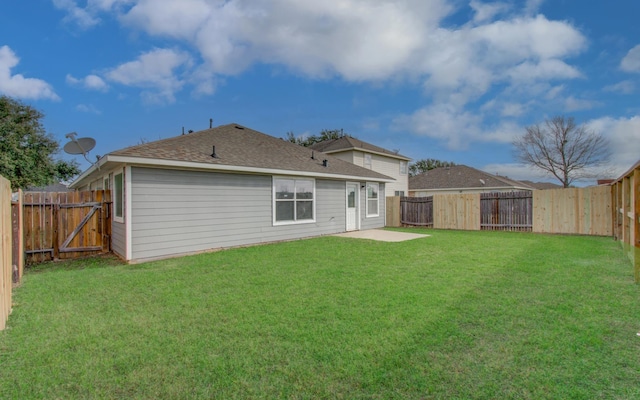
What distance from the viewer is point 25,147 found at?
24125 mm

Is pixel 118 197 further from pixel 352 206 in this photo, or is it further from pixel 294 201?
pixel 352 206

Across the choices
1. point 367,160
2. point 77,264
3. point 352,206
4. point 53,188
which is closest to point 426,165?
point 367,160

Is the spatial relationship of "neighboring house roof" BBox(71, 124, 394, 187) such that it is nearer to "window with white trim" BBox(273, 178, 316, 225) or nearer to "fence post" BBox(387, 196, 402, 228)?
"window with white trim" BBox(273, 178, 316, 225)

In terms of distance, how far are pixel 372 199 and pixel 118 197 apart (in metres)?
10.1

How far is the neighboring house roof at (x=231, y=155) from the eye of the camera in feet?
24.8

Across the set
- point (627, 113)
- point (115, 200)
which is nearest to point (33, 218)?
point (115, 200)

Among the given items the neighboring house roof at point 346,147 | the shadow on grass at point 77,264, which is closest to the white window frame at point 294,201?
the shadow on grass at point 77,264

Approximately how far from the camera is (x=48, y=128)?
2597 cm

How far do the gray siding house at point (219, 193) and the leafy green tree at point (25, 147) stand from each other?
1612cm

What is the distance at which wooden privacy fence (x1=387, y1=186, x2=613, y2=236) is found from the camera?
11305 mm

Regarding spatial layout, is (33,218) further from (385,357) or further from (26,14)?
(385,357)

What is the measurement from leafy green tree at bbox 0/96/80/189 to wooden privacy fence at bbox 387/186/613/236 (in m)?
26.9

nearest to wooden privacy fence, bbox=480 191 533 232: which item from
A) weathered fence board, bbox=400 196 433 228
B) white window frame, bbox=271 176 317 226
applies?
weathered fence board, bbox=400 196 433 228

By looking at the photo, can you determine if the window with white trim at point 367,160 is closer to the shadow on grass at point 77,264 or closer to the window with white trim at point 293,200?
the window with white trim at point 293,200
